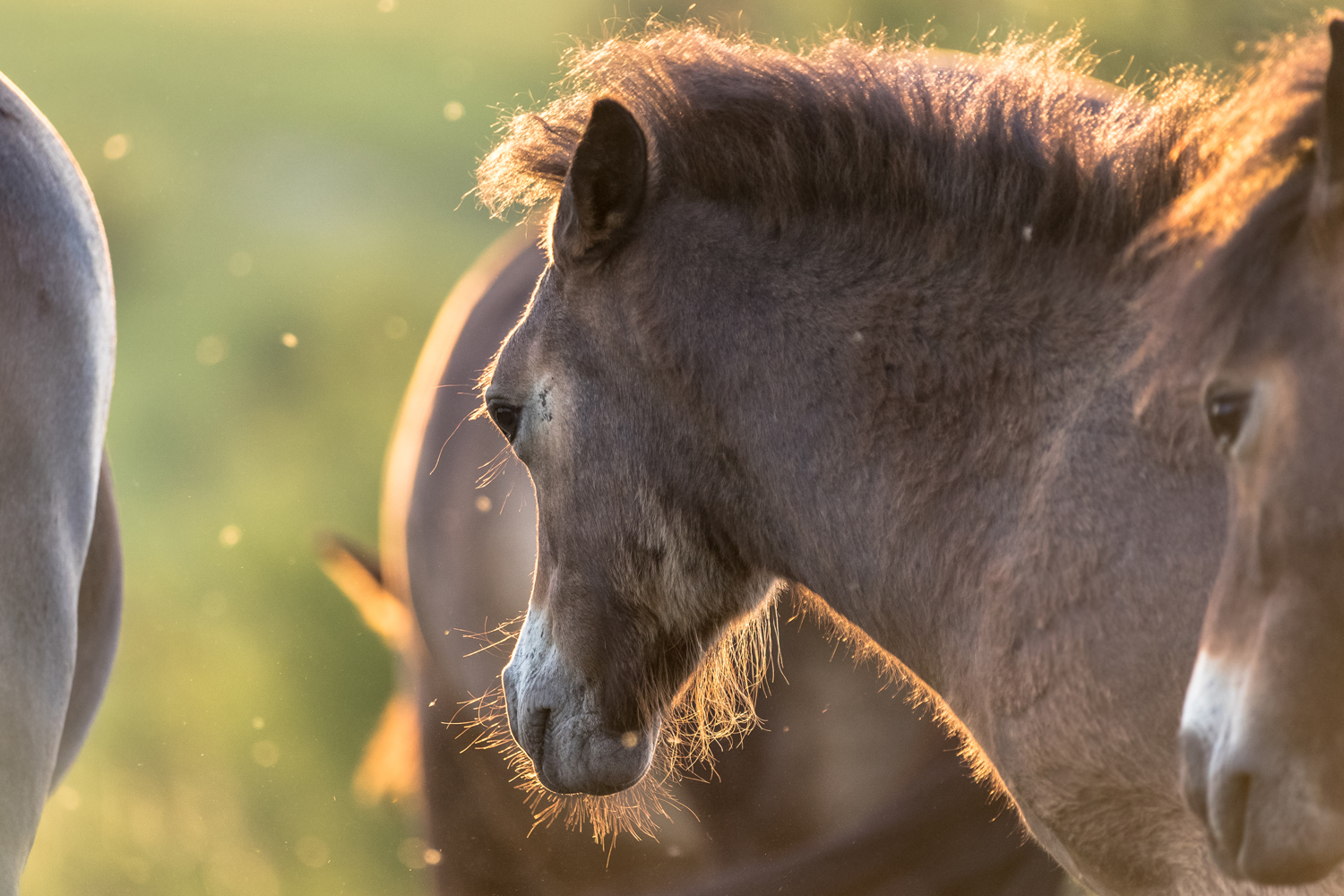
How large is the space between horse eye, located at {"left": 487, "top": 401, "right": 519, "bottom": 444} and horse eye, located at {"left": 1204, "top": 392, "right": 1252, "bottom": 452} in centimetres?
127

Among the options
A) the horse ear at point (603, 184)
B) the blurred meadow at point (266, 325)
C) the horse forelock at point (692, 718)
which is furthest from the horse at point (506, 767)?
the horse ear at point (603, 184)

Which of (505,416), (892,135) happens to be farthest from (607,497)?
(892,135)

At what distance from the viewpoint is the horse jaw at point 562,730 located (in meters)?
2.22

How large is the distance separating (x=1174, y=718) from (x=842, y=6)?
7849mm

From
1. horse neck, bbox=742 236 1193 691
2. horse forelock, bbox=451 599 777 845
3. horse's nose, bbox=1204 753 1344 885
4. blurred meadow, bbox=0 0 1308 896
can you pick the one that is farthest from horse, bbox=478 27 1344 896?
blurred meadow, bbox=0 0 1308 896

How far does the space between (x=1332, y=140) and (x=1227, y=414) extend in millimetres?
281

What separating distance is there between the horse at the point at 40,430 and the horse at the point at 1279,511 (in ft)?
6.30

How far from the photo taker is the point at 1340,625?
3.77 feet

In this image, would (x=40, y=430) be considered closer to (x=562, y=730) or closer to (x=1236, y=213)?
(x=562, y=730)

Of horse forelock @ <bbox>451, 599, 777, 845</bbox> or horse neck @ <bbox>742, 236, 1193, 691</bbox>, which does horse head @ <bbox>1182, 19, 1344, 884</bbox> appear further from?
horse forelock @ <bbox>451, 599, 777, 845</bbox>

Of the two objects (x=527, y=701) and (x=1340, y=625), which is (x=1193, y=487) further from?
(x=527, y=701)

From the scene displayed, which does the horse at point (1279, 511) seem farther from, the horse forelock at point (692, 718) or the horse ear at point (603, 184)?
the horse forelock at point (692, 718)

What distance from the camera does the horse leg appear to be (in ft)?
8.91

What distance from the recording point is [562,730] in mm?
2246
